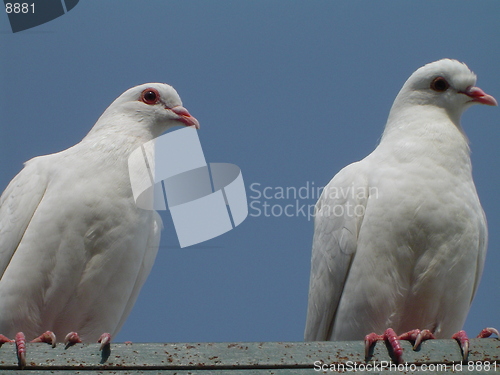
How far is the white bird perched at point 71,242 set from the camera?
5.61 m

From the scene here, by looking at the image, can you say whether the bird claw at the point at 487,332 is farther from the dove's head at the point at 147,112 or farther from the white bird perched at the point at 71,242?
the dove's head at the point at 147,112

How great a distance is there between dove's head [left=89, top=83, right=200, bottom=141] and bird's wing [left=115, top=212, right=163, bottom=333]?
873 mm

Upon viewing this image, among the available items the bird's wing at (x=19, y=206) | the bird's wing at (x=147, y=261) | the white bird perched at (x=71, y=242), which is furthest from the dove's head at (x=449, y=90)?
the bird's wing at (x=19, y=206)

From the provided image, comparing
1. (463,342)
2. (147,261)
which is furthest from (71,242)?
(463,342)

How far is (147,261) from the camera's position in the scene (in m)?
6.42

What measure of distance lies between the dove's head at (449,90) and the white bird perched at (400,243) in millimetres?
484

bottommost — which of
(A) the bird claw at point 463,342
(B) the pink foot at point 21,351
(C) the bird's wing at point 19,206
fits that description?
(A) the bird claw at point 463,342

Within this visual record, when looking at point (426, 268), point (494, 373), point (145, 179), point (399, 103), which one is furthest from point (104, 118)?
point (494, 373)

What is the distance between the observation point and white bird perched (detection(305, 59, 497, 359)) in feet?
17.8

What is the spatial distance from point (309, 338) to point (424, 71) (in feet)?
9.07

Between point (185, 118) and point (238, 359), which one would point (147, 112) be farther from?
point (238, 359)

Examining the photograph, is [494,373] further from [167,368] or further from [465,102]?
[465,102]

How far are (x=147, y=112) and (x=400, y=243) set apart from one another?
115 inches

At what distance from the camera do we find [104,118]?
6969 millimetres
